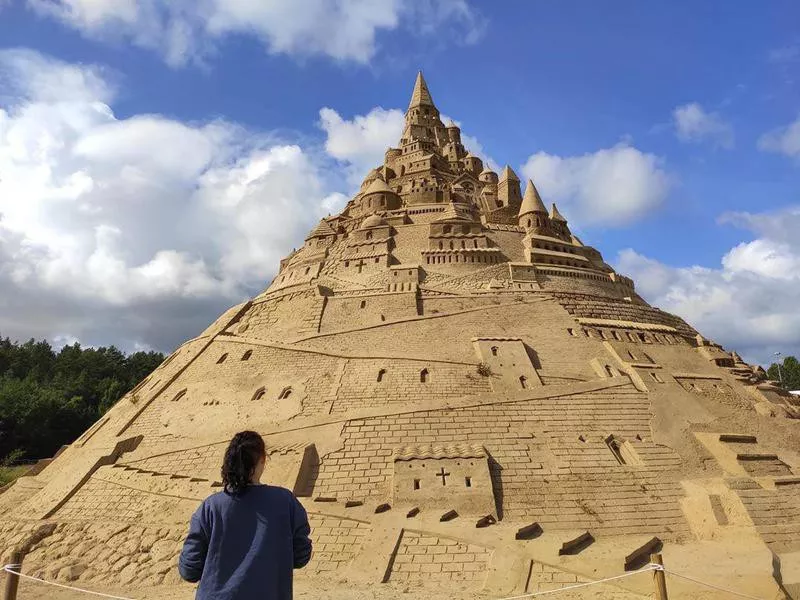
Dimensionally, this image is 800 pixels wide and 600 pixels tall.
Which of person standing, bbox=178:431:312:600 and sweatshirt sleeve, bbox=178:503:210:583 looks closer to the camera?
person standing, bbox=178:431:312:600

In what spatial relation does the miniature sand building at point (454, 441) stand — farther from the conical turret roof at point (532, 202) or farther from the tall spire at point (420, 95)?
the tall spire at point (420, 95)

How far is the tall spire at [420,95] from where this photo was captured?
5188 cm

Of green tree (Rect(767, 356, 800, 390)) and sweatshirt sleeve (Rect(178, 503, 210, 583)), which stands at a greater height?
green tree (Rect(767, 356, 800, 390))

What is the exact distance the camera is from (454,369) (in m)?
16.9

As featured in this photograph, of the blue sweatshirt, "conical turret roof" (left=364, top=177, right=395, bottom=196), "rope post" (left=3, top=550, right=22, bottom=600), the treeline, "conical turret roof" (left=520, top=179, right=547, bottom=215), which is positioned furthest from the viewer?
"conical turret roof" (left=364, top=177, right=395, bottom=196)

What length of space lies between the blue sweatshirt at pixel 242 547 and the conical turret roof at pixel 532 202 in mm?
31781

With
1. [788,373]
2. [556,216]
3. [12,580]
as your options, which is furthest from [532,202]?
[788,373]

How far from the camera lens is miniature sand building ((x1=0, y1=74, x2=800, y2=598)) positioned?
10523 mm

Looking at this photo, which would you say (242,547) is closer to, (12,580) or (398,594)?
(12,580)

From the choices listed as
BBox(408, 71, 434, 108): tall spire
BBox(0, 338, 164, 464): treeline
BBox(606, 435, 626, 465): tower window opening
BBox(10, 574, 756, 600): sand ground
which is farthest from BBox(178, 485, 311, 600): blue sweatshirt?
BBox(408, 71, 434, 108): tall spire

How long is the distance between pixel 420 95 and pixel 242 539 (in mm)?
54849

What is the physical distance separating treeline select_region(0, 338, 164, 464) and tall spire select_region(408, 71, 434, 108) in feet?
120

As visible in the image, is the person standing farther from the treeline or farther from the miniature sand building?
the treeline

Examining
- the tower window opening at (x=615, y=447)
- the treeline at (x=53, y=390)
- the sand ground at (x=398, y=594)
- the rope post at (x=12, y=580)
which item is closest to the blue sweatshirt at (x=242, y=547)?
the rope post at (x=12, y=580)
